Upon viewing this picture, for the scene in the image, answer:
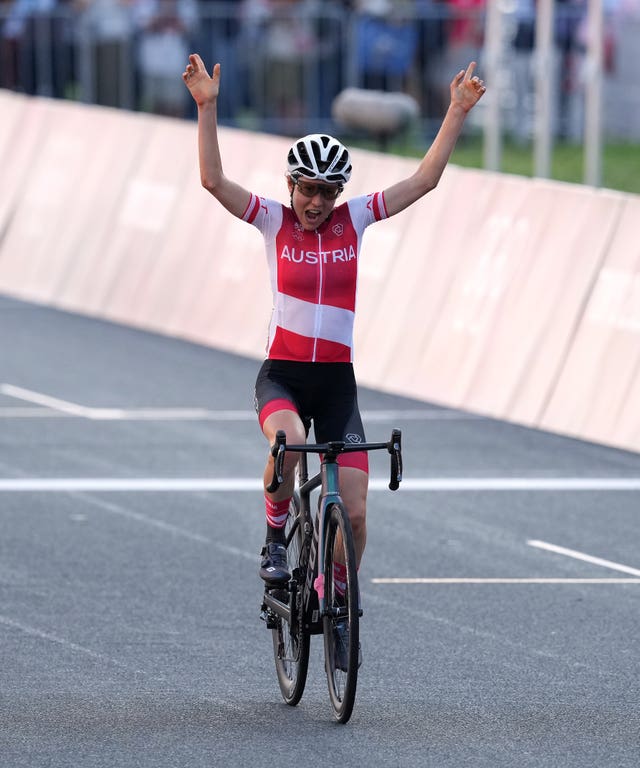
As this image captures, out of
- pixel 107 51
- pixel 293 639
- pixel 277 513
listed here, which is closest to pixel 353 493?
pixel 277 513

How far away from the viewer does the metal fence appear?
26.9m

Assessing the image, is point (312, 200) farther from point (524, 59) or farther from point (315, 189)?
point (524, 59)

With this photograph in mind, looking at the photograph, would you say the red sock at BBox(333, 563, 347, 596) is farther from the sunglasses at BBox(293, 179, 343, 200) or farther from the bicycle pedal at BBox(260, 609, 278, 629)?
the sunglasses at BBox(293, 179, 343, 200)

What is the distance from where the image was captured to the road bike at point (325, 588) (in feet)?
23.7

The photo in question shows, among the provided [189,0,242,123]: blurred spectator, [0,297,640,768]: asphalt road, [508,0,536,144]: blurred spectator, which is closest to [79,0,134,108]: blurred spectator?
[189,0,242,123]: blurred spectator

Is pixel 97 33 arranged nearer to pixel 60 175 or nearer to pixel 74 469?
pixel 60 175

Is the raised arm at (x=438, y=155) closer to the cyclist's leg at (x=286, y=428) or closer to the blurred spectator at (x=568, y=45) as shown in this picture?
the cyclist's leg at (x=286, y=428)

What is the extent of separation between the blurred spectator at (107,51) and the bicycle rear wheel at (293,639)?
19.9 m

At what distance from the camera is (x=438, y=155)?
8.01m

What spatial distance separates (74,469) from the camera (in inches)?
496

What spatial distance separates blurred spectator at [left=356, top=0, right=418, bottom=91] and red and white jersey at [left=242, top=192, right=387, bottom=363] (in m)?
19.3

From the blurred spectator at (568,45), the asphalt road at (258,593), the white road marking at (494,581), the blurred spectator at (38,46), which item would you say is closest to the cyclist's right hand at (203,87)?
the asphalt road at (258,593)

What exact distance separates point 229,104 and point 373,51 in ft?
6.95

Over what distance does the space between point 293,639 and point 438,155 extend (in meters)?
2.04
